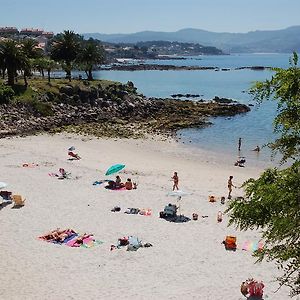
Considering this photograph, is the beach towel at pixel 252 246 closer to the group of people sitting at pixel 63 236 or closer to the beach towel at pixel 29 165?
the group of people sitting at pixel 63 236

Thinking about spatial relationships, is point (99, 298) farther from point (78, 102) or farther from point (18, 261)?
point (78, 102)

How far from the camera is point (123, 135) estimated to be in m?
46.8

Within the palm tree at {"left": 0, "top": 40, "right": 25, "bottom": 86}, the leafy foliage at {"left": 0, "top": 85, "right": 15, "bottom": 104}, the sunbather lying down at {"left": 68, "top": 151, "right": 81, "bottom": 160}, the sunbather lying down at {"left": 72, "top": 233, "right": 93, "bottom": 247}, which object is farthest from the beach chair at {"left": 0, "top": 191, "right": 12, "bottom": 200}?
the palm tree at {"left": 0, "top": 40, "right": 25, "bottom": 86}

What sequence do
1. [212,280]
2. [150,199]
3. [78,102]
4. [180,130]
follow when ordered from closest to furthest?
[212,280] < [150,199] < [180,130] < [78,102]

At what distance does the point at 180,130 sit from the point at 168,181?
21236 millimetres

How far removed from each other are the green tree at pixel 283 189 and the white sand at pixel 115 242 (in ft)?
28.1

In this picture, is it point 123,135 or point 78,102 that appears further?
point 78,102

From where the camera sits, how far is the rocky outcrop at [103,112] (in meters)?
47.0

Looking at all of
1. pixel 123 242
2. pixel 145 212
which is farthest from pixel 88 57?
pixel 123 242

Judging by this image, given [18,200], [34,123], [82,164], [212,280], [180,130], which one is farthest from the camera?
[180,130]

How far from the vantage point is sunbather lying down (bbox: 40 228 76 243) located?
63.4 ft

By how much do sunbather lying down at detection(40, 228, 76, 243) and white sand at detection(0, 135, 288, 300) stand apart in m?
0.48

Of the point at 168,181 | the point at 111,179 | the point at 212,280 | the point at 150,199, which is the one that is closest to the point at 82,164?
the point at 111,179

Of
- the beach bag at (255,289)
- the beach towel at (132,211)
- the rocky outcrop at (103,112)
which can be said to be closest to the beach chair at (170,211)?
the beach towel at (132,211)
